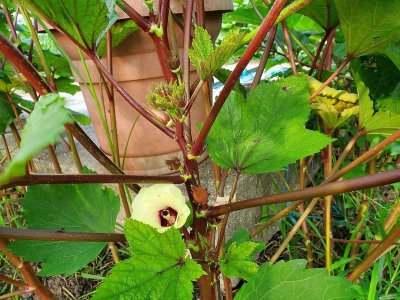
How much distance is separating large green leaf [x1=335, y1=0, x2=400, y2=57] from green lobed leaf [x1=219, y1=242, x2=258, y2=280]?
0.29 meters

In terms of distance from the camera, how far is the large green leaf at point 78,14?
33cm

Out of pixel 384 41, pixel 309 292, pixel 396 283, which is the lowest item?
pixel 396 283

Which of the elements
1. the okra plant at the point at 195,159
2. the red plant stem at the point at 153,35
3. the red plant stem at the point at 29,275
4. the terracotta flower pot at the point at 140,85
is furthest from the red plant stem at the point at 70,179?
the terracotta flower pot at the point at 140,85

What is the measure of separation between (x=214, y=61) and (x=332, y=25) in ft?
1.28

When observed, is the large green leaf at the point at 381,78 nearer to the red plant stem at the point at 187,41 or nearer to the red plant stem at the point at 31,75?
the red plant stem at the point at 187,41

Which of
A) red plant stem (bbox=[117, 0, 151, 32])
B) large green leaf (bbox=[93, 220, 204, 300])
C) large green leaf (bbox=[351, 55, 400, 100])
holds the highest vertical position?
red plant stem (bbox=[117, 0, 151, 32])

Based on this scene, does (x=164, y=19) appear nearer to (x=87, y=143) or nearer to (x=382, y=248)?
(x=87, y=143)

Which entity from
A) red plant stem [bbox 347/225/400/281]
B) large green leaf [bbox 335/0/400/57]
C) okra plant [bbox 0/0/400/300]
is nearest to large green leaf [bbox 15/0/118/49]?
okra plant [bbox 0/0/400/300]

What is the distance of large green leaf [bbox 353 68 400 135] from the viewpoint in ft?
1.59

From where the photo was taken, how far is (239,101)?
0.43m

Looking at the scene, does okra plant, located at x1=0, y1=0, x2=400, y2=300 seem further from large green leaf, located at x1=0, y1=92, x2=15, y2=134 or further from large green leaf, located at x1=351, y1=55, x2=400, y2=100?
large green leaf, located at x1=0, y1=92, x2=15, y2=134

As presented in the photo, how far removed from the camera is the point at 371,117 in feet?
1.63

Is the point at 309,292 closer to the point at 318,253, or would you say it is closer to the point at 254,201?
the point at 254,201

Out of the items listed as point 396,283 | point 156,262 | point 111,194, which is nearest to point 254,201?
point 156,262
